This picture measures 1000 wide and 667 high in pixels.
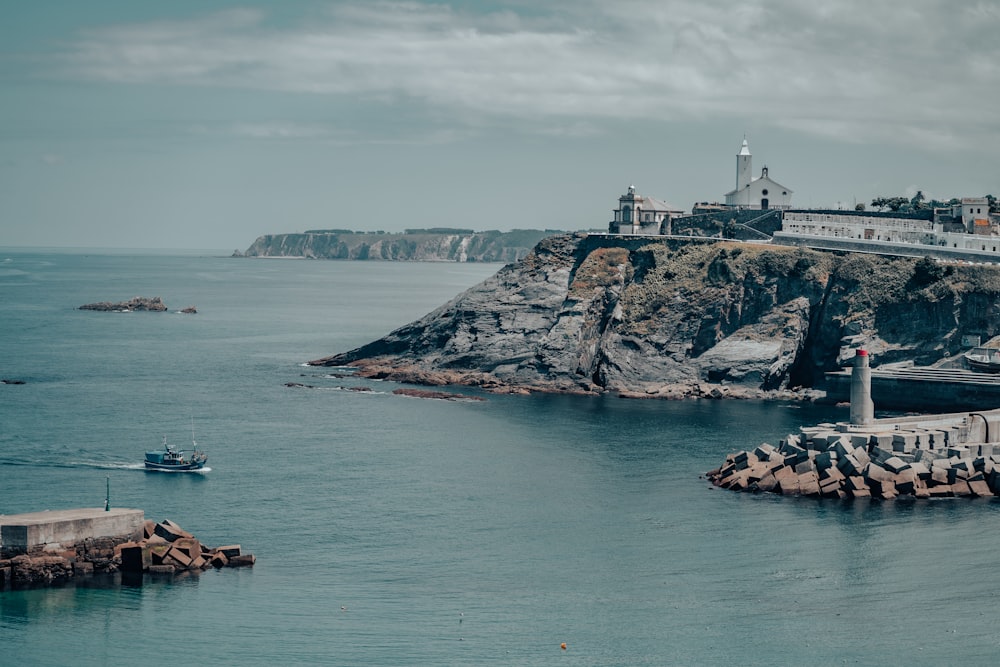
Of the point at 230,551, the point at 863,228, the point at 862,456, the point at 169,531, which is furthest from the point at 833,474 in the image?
the point at 863,228

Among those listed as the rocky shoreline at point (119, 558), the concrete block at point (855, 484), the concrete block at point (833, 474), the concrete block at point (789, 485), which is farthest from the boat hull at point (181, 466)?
the concrete block at point (855, 484)

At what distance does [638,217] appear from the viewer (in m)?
142

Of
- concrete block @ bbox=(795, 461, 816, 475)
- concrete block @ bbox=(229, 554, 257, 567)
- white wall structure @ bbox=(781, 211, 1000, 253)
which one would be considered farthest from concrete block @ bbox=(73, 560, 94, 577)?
white wall structure @ bbox=(781, 211, 1000, 253)

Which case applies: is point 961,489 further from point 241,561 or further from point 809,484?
point 241,561

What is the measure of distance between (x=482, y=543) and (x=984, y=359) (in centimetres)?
5307

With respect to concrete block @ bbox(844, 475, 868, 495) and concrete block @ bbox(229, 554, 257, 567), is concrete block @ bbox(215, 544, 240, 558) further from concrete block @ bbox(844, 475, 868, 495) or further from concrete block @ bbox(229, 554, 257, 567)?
concrete block @ bbox(844, 475, 868, 495)

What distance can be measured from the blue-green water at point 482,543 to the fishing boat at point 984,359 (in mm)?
11279

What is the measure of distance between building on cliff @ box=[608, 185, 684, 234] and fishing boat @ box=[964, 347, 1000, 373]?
135 feet

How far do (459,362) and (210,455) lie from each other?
4147 centimetres

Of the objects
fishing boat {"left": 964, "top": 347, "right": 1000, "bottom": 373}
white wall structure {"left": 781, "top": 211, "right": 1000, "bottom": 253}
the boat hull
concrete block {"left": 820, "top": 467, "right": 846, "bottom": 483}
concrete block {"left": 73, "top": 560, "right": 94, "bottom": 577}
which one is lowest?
concrete block {"left": 73, "top": 560, "right": 94, "bottom": 577}

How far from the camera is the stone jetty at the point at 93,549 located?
56.9 m

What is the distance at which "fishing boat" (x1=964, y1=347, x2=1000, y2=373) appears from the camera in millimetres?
103688

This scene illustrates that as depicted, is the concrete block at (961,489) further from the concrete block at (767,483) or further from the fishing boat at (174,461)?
the fishing boat at (174,461)

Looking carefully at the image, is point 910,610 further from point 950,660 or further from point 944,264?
point 944,264
